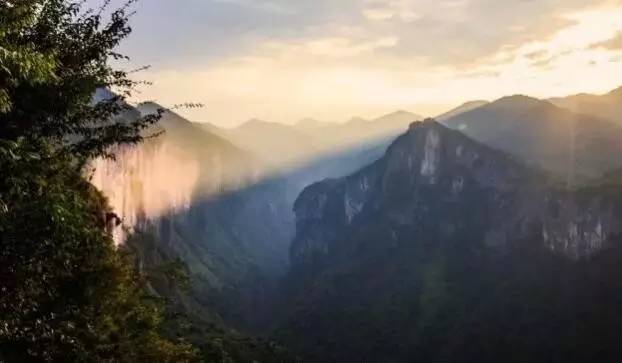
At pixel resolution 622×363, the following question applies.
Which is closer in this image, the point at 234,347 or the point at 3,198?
the point at 3,198

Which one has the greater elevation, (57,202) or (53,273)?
(57,202)

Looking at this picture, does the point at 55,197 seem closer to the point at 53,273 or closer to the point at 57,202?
the point at 57,202

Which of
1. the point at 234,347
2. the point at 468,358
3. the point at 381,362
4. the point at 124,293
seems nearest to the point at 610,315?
the point at 468,358

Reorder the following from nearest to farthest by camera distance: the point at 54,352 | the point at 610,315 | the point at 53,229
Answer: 1. the point at 53,229
2. the point at 54,352
3. the point at 610,315

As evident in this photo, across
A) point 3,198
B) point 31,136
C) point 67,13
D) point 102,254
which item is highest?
point 67,13

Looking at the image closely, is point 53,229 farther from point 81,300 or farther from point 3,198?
point 81,300

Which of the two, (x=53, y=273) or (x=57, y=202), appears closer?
(x=57, y=202)

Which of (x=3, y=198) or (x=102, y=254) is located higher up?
(x=3, y=198)

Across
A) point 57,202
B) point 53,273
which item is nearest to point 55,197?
point 57,202
